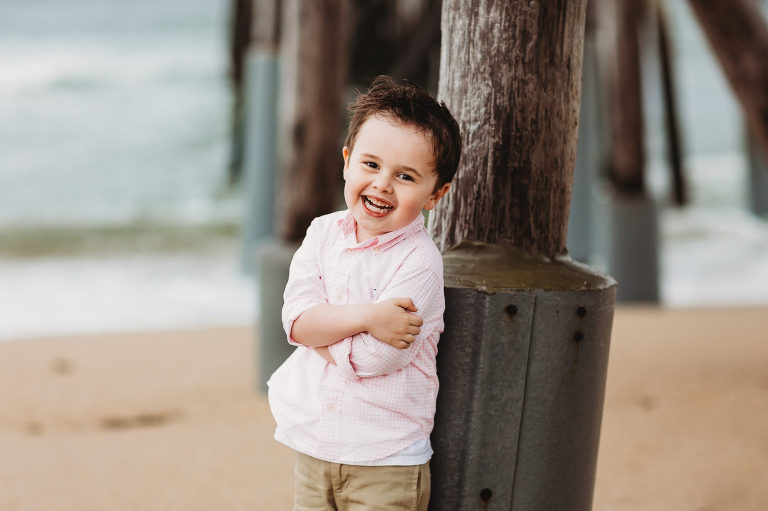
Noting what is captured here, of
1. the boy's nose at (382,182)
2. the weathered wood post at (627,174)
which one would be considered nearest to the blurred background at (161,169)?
the weathered wood post at (627,174)

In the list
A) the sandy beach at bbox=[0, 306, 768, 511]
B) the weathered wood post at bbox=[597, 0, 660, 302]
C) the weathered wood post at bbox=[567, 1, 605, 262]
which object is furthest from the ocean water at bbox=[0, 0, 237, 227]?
the sandy beach at bbox=[0, 306, 768, 511]

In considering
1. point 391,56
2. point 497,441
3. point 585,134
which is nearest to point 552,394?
point 497,441

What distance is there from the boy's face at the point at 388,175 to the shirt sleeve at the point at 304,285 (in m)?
0.13

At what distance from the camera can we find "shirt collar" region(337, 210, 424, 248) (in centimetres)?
169

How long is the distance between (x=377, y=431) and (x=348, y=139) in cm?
54

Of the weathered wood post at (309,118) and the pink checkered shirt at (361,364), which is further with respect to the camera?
the weathered wood post at (309,118)

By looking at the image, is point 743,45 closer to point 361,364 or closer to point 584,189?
point 361,364

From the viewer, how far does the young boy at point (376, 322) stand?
1638 mm

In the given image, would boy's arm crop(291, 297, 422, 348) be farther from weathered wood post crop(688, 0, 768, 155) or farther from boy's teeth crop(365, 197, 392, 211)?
weathered wood post crop(688, 0, 768, 155)

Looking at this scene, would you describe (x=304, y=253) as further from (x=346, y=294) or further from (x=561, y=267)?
(x=561, y=267)

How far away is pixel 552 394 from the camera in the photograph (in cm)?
183

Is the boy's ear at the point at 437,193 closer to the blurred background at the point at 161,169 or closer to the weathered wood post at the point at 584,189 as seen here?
the blurred background at the point at 161,169

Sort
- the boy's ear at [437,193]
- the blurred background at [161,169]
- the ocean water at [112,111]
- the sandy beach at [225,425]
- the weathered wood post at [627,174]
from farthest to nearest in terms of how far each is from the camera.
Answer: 1. the ocean water at [112,111]
2. the blurred background at [161,169]
3. the weathered wood post at [627,174]
4. the sandy beach at [225,425]
5. the boy's ear at [437,193]

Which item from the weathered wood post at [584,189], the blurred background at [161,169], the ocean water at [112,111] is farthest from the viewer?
the ocean water at [112,111]
